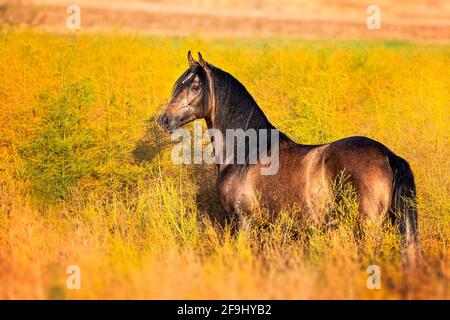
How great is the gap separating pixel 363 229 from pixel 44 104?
4630 millimetres

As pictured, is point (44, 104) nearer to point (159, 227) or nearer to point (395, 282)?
point (159, 227)

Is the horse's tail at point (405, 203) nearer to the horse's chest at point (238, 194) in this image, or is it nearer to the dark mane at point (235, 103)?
the horse's chest at point (238, 194)

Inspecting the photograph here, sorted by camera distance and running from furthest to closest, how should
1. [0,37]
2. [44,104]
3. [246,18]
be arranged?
[246,18]
[0,37]
[44,104]

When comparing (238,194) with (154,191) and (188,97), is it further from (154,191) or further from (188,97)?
(154,191)

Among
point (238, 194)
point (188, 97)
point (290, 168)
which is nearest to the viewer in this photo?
point (290, 168)

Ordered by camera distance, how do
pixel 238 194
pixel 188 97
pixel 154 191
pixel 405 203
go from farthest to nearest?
1. pixel 154 191
2. pixel 188 97
3. pixel 238 194
4. pixel 405 203

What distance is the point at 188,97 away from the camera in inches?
274

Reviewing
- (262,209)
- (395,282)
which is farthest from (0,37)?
(395,282)

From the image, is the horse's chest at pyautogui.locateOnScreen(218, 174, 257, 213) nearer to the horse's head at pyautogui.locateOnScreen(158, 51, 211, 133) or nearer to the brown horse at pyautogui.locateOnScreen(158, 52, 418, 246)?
the brown horse at pyautogui.locateOnScreen(158, 52, 418, 246)

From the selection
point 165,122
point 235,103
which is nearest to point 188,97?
point 165,122

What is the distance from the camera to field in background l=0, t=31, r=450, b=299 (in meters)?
5.06

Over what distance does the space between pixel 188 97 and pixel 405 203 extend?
2.54 metres

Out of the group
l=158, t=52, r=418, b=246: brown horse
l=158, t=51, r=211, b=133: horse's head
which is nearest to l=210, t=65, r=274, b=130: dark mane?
l=158, t=52, r=418, b=246: brown horse

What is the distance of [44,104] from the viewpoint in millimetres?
8484
